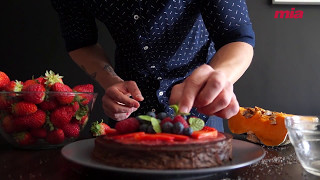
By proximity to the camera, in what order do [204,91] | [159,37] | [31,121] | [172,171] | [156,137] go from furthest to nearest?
1. [159,37]
2. [31,121]
3. [204,91]
4. [156,137]
5. [172,171]

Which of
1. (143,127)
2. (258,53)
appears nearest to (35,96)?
(143,127)

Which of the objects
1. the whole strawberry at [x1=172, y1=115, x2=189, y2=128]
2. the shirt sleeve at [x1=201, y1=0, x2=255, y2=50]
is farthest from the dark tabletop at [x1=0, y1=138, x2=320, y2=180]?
the shirt sleeve at [x1=201, y1=0, x2=255, y2=50]

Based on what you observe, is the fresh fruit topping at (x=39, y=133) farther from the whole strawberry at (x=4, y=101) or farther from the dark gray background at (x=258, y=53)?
the dark gray background at (x=258, y=53)

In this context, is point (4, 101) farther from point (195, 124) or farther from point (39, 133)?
point (195, 124)

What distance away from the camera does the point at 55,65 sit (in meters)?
2.67

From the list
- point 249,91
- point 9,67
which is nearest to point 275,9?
point 249,91

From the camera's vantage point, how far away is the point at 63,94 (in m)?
1.04

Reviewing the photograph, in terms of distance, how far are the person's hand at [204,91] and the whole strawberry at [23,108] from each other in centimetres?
39

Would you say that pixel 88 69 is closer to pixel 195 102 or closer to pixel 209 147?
pixel 195 102

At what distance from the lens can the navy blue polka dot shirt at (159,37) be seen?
4.34 feet

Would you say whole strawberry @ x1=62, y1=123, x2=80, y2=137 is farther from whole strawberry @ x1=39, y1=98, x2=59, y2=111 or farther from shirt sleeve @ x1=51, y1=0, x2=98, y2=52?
shirt sleeve @ x1=51, y1=0, x2=98, y2=52

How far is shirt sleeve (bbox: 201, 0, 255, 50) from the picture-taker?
3.89 feet

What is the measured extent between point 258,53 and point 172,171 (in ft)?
7.39

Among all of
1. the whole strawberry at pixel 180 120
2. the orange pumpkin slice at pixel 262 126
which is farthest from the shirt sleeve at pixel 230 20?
the whole strawberry at pixel 180 120
